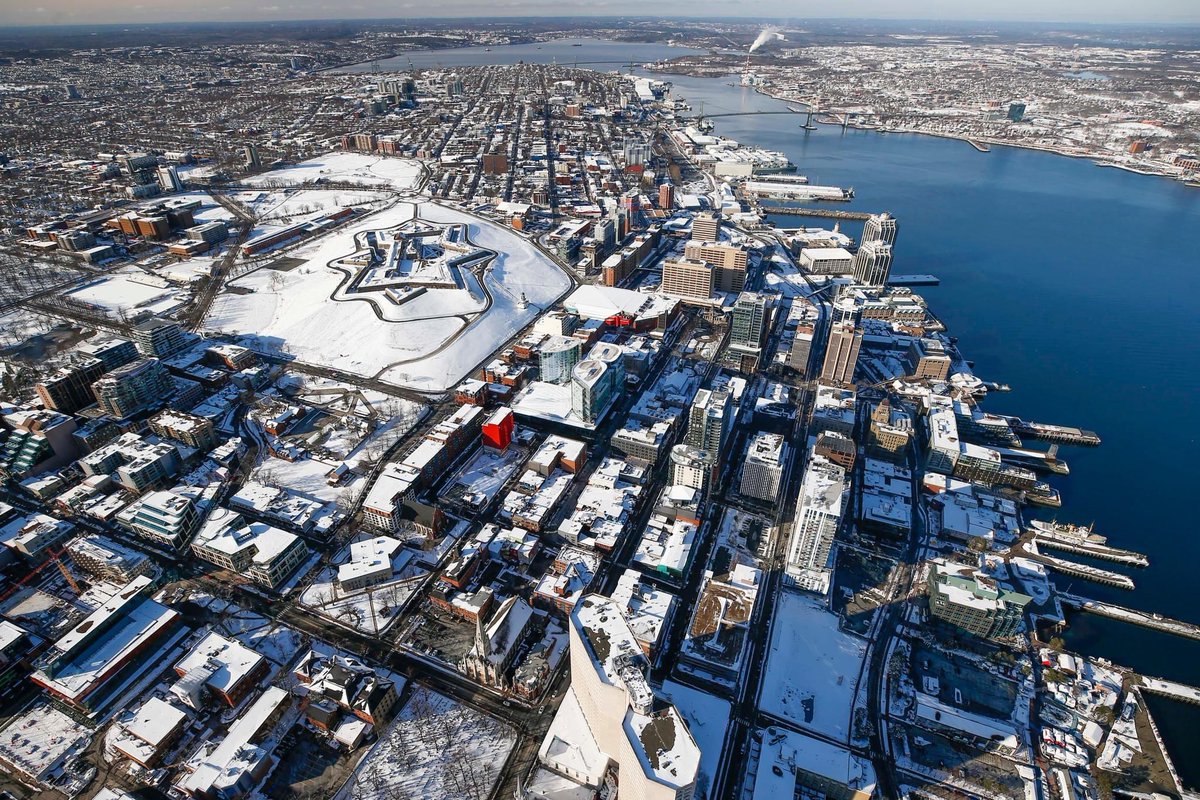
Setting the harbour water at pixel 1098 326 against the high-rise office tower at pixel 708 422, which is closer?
the harbour water at pixel 1098 326

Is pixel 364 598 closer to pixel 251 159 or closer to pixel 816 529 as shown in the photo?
pixel 816 529

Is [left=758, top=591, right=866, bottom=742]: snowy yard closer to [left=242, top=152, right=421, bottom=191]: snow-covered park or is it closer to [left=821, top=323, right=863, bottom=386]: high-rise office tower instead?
[left=821, top=323, right=863, bottom=386]: high-rise office tower

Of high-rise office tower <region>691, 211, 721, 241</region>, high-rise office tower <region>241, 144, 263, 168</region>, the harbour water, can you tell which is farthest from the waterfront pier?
high-rise office tower <region>241, 144, 263, 168</region>

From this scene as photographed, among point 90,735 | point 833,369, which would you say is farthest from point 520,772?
point 833,369

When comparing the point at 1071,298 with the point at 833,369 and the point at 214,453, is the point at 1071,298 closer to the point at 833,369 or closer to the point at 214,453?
the point at 833,369

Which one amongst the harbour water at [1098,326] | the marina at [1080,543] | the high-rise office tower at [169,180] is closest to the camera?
the harbour water at [1098,326]

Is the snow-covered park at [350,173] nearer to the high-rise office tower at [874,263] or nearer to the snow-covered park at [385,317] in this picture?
the snow-covered park at [385,317]

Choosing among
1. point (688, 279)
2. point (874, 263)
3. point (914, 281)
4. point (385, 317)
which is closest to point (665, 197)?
point (688, 279)

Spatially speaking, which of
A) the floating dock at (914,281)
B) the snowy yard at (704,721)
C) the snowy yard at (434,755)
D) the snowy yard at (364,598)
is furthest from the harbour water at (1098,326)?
the snowy yard at (364,598)
